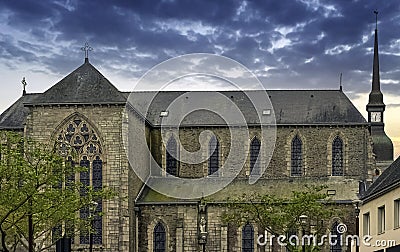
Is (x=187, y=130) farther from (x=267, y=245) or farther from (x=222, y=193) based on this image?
(x=267, y=245)

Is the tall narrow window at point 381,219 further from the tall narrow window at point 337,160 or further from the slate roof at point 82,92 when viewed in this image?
the tall narrow window at point 337,160

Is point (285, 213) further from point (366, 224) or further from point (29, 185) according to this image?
point (29, 185)

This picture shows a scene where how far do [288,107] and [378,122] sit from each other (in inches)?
574

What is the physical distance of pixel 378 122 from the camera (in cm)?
8675

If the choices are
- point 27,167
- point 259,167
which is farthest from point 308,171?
point 27,167

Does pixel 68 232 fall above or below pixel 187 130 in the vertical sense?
below

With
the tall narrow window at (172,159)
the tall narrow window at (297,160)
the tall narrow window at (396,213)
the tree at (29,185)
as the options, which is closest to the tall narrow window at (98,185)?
the tall narrow window at (172,159)

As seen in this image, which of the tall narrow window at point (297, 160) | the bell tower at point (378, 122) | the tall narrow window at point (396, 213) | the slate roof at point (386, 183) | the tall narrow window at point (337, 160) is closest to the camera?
the tall narrow window at point (396, 213)

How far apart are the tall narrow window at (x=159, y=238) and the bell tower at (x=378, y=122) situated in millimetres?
24341

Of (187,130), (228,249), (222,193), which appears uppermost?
(187,130)

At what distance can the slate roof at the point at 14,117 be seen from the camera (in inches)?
2869

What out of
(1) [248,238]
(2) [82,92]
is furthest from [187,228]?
(2) [82,92]

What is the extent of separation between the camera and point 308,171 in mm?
73750

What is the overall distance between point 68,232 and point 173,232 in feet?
65.1
